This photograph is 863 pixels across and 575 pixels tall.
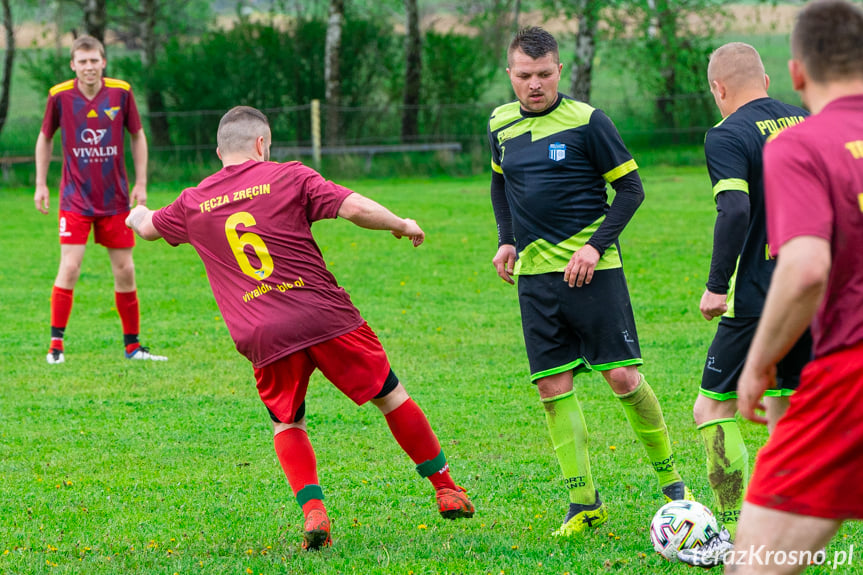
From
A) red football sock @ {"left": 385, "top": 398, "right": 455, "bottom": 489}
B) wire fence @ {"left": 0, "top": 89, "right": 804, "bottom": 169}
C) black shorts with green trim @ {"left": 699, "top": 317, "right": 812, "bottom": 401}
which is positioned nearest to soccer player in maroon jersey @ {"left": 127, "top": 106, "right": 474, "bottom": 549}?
red football sock @ {"left": 385, "top": 398, "right": 455, "bottom": 489}

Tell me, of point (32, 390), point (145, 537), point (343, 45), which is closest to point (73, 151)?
point (32, 390)

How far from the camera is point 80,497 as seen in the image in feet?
18.6

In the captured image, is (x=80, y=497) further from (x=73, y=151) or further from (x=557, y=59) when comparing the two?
(x=73, y=151)

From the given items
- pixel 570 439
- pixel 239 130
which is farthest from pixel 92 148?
pixel 570 439

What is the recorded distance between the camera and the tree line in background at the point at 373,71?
27922 millimetres

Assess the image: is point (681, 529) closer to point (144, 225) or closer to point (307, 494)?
point (307, 494)

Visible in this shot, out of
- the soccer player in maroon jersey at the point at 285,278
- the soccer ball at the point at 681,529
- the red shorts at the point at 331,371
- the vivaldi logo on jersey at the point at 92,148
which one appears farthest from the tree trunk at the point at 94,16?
the soccer ball at the point at 681,529

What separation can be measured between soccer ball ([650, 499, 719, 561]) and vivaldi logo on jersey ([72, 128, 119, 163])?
6605mm

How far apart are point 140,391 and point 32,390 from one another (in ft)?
3.05

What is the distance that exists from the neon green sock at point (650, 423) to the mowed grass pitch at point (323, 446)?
301 millimetres

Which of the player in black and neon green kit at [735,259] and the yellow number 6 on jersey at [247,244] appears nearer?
the player in black and neon green kit at [735,259]

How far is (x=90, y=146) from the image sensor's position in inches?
362

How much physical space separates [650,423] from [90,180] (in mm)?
6132

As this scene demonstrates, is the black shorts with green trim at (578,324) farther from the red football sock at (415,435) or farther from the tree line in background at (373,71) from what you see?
the tree line in background at (373,71)
